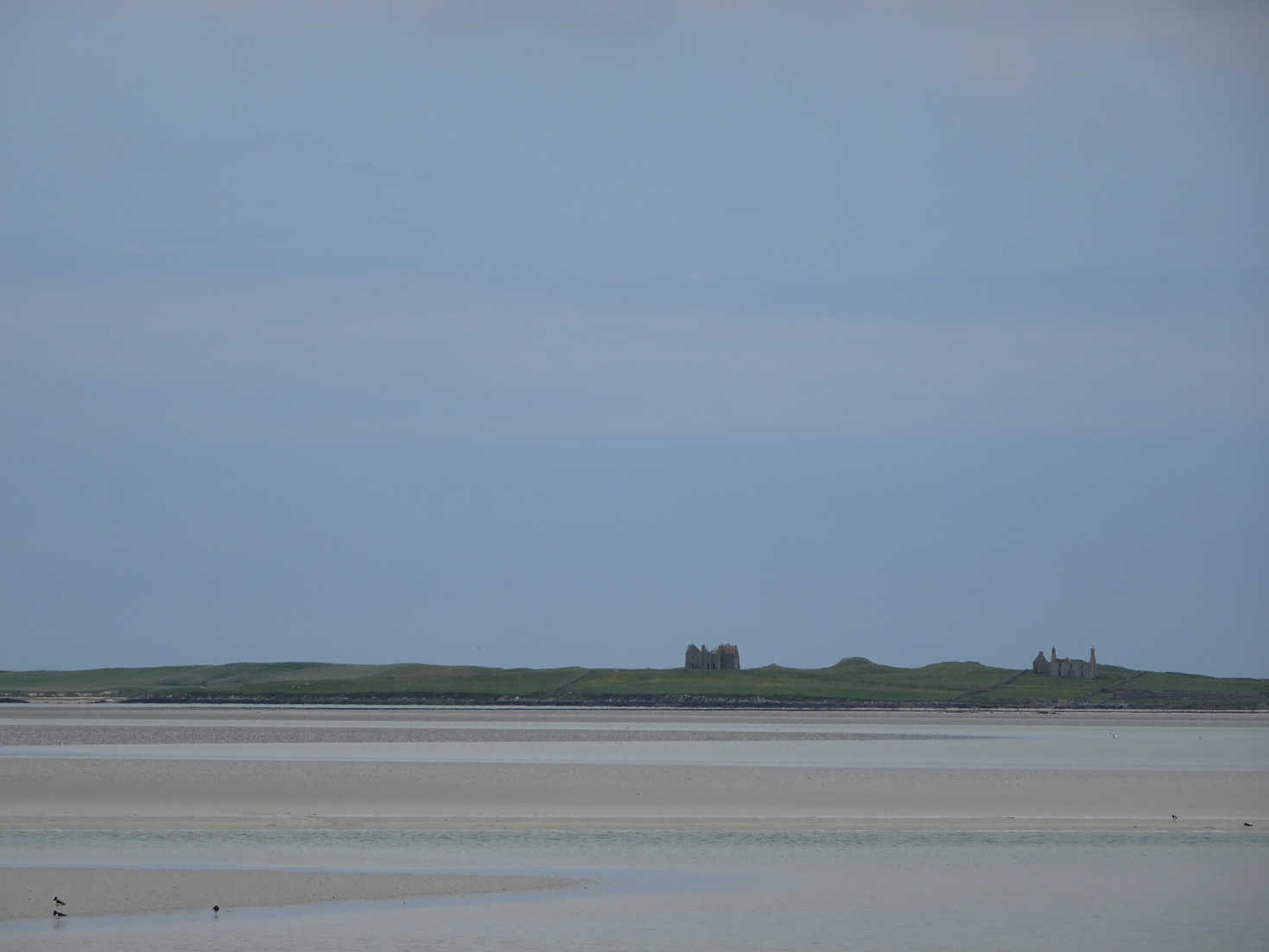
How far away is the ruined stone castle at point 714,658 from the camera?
12169 centimetres

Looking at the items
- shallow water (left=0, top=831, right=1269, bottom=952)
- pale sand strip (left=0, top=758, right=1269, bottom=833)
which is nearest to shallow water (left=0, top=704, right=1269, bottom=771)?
pale sand strip (left=0, top=758, right=1269, bottom=833)

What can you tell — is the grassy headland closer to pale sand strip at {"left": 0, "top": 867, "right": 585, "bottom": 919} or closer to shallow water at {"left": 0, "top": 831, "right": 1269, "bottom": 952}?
shallow water at {"left": 0, "top": 831, "right": 1269, "bottom": 952}

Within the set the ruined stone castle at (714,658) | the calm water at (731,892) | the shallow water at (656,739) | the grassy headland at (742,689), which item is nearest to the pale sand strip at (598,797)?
the calm water at (731,892)

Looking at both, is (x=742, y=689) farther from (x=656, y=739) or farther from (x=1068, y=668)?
(x=656, y=739)

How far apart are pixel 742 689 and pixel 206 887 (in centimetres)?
9268

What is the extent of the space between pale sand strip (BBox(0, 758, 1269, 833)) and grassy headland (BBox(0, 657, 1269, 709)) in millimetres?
64851

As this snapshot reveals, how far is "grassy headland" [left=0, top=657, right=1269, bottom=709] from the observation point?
104688 mm

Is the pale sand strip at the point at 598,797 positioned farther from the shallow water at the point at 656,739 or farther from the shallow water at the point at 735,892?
the shallow water at the point at 656,739

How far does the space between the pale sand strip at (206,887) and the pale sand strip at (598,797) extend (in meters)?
5.09

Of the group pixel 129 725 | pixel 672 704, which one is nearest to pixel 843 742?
pixel 129 725

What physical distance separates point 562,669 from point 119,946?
360ft

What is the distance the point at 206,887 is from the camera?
2114 cm

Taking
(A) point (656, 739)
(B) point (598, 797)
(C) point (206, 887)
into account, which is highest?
(A) point (656, 739)

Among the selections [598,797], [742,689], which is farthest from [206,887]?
[742,689]
